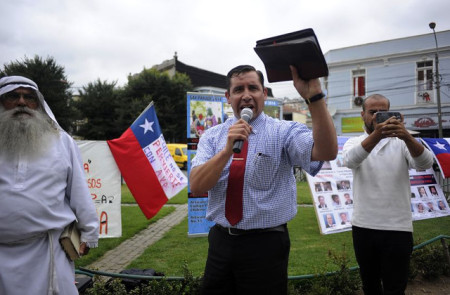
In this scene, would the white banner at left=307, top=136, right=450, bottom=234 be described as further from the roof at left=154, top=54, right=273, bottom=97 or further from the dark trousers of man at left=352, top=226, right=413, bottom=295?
the roof at left=154, top=54, right=273, bottom=97

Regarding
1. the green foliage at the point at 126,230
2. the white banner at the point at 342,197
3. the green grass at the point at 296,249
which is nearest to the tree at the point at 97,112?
the green foliage at the point at 126,230

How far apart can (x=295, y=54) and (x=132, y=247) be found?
16.4ft

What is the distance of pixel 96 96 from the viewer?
28.1 m

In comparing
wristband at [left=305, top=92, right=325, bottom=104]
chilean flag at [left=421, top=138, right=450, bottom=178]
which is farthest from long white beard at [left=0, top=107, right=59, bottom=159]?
chilean flag at [left=421, top=138, right=450, bottom=178]

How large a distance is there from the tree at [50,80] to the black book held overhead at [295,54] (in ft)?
79.9

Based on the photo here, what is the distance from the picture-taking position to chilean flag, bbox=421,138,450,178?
16.9ft

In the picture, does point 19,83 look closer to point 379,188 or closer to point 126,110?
point 379,188

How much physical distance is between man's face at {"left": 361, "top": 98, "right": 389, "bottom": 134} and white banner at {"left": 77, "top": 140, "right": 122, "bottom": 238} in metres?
3.90

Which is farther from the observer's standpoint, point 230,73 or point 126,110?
point 126,110

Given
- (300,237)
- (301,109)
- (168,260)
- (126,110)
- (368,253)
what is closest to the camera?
(368,253)

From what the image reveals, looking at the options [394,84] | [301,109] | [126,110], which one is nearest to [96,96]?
[126,110]

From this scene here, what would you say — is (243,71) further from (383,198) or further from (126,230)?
(126,230)

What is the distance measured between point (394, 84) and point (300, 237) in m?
20.5

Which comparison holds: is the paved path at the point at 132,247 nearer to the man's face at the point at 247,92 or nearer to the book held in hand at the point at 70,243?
the book held in hand at the point at 70,243
